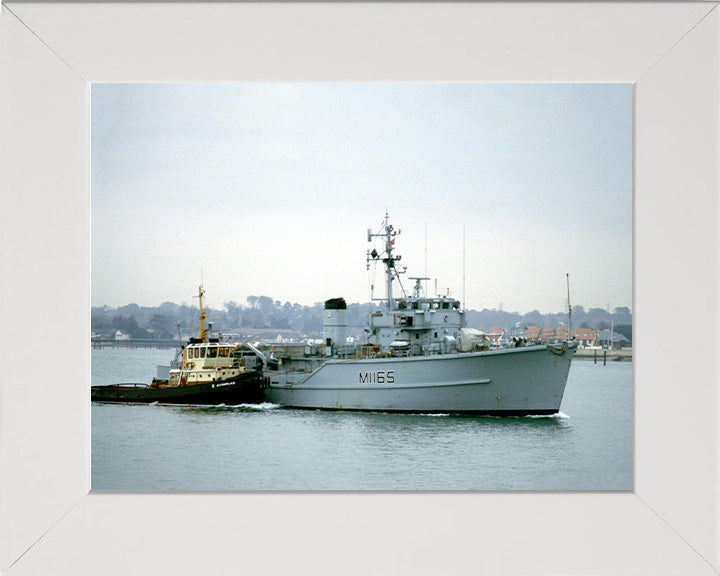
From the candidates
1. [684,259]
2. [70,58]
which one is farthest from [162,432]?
[684,259]

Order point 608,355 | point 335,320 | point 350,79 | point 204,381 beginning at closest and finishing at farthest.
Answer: point 350,79 < point 204,381 < point 335,320 < point 608,355

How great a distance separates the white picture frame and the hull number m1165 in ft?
21.6

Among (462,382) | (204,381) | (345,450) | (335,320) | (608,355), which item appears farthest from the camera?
(608,355)

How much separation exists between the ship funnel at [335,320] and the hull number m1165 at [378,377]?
1.49 m

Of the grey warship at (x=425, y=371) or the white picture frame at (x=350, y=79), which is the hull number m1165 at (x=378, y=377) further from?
the white picture frame at (x=350, y=79)

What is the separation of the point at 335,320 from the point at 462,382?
9.24ft

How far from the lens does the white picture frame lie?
248 centimetres

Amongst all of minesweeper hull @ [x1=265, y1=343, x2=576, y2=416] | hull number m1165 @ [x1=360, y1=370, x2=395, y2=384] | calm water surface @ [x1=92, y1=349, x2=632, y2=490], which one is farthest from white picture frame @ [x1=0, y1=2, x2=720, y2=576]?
hull number m1165 @ [x1=360, y1=370, x2=395, y2=384]

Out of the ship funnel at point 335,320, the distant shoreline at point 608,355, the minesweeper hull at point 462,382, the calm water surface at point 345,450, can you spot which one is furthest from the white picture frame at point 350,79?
the distant shoreline at point 608,355

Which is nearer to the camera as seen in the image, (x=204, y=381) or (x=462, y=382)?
(x=462, y=382)

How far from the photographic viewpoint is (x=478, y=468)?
24.2 feet

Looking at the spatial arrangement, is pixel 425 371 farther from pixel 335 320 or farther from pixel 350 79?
pixel 350 79

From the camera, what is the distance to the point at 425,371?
9.63m

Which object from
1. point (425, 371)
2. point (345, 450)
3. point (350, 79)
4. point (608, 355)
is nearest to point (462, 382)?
point (425, 371)
